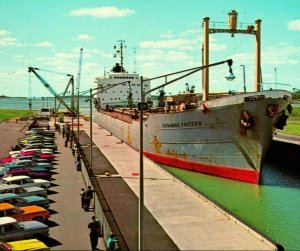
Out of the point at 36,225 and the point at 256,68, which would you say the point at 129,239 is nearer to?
the point at 36,225

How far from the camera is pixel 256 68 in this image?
3316cm

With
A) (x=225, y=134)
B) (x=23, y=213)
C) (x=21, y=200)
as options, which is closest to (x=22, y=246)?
(x=23, y=213)

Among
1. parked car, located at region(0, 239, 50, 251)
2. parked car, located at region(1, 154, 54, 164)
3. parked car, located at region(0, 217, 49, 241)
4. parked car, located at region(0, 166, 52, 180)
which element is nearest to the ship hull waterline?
parked car, located at region(1, 154, 54, 164)

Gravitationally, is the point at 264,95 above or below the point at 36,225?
above

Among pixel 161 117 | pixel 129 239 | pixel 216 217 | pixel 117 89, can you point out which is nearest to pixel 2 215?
pixel 129 239

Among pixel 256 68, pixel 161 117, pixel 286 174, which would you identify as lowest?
pixel 286 174

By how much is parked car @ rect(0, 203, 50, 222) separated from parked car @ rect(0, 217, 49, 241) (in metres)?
1.18

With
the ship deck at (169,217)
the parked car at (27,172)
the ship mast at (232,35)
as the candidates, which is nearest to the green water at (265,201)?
the ship deck at (169,217)

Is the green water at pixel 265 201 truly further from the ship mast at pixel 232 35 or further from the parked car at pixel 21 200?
the parked car at pixel 21 200

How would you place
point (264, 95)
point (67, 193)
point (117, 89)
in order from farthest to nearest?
point (117, 89) < point (264, 95) < point (67, 193)

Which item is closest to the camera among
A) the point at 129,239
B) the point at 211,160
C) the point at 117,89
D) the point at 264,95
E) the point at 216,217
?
the point at 129,239

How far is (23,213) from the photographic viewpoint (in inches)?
671

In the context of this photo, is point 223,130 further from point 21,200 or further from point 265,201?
point 21,200

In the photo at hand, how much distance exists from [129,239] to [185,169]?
1870cm
